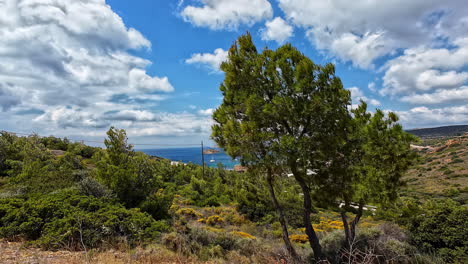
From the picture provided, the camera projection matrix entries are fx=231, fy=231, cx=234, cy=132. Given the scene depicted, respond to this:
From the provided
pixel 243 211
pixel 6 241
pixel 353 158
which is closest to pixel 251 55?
pixel 353 158

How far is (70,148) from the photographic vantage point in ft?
125

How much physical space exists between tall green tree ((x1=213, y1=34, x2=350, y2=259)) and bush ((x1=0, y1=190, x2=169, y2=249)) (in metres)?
4.02

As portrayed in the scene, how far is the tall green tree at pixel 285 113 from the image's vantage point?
6.55 metres

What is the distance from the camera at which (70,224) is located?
22.3 ft

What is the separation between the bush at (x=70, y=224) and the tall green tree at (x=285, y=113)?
402 centimetres

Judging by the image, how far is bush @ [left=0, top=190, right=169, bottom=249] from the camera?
643 centimetres

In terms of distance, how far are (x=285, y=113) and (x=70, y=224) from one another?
7094 millimetres

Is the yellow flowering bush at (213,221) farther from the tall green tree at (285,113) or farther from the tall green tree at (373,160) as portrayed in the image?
the tall green tree at (373,160)

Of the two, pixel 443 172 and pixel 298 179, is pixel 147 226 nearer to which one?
pixel 298 179

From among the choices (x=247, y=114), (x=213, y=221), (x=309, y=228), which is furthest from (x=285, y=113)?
(x=213, y=221)

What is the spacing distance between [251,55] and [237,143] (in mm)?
2971

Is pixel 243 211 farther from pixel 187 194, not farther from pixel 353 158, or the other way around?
pixel 353 158

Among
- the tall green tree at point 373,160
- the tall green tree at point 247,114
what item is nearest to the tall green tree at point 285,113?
the tall green tree at point 247,114

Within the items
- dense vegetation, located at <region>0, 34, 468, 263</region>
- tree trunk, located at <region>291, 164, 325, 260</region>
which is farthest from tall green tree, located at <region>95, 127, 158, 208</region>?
tree trunk, located at <region>291, 164, 325, 260</region>
